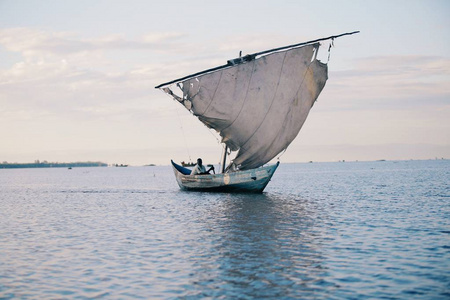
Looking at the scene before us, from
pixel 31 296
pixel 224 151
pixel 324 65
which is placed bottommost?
pixel 31 296

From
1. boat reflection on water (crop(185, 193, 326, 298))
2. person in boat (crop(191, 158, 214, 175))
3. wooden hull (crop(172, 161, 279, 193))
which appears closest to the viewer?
boat reflection on water (crop(185, 193, 326, 298))

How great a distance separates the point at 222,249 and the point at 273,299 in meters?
6.25

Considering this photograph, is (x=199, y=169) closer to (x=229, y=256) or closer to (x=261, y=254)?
(x=261, y=254)

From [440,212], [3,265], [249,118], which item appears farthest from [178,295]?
[249,118]

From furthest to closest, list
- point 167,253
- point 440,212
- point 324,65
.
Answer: point 324,65 → point 440,212 → point 167,253

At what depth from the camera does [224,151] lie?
41188 millimetres

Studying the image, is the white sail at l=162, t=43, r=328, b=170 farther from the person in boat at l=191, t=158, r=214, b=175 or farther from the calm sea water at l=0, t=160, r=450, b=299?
the calm sea water at l=0, t=160, r=450, b=299

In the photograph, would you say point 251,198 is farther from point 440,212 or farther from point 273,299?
point 273,299

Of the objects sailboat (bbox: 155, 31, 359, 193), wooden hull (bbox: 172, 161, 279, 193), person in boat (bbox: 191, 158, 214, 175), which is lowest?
wooden hull (bbox: 172, 161, 279, 193)

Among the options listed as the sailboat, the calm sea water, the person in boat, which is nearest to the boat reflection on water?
the calm sea water

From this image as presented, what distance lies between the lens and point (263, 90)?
37250mm

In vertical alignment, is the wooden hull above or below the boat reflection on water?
above

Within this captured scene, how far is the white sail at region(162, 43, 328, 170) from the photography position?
37.2 metres

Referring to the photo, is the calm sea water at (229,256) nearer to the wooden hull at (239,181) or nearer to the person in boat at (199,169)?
the wooden hull at (239,181)
